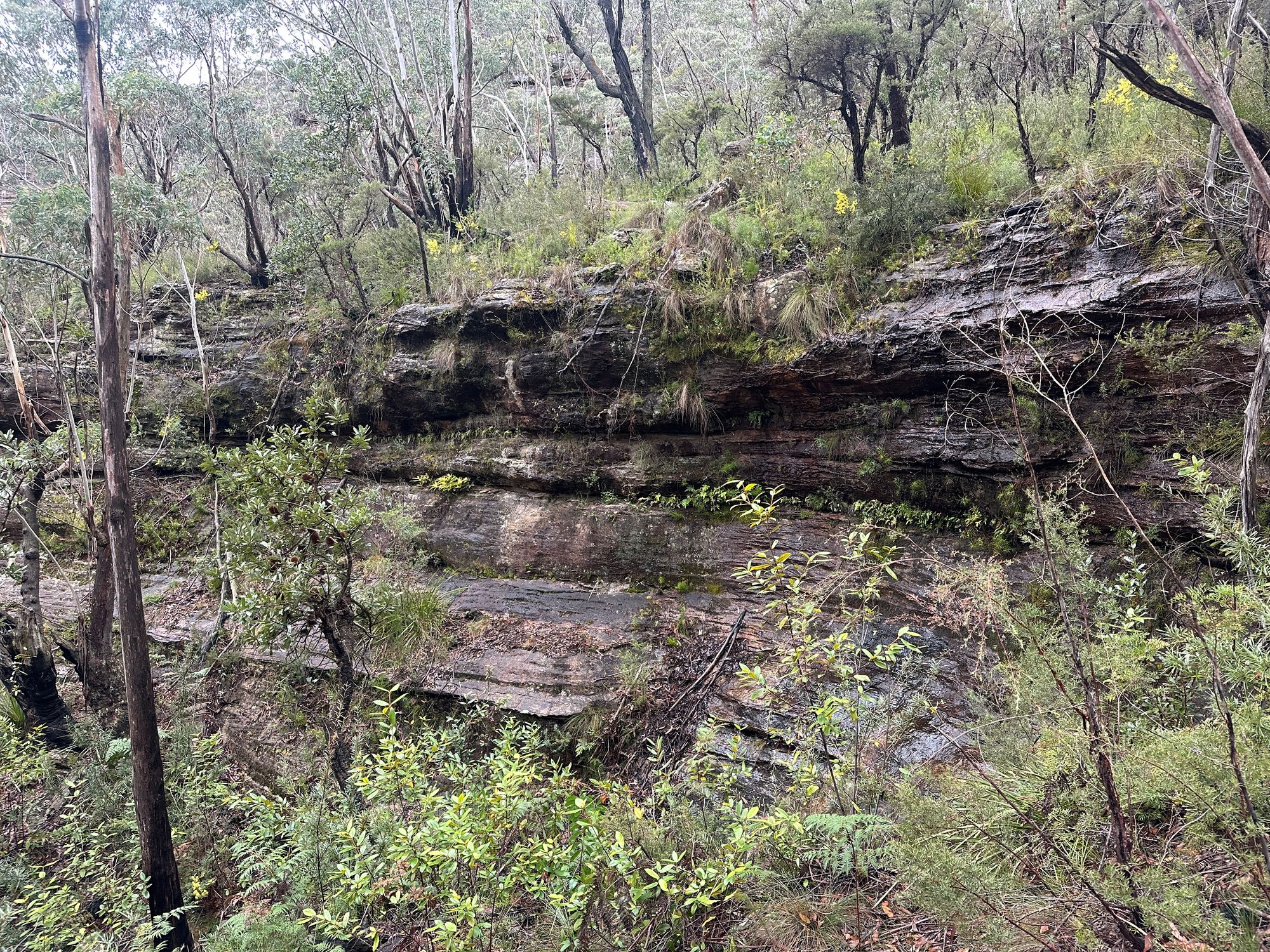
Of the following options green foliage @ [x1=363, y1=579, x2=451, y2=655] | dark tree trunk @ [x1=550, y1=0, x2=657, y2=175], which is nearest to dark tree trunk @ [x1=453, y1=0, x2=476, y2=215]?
dark tree trunk @ [x1=550, y1=0, x2=657, y2=175]

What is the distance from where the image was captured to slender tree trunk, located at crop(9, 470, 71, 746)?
722 cm

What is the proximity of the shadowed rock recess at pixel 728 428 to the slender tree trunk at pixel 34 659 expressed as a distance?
4242 millimetres

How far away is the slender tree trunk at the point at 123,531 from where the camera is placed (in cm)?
545

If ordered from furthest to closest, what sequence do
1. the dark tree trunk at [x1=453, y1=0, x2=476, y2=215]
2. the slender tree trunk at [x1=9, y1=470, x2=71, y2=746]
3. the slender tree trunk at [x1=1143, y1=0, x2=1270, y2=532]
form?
the dark tree trunk at [x1=453, y1=0, x2=476, y2=215], the slender tree trunk at [x1=9, y1=470, x2=71, y2=746], the slender tree trunk at [x1=1143, y1=0, x2=1270, y2=532]

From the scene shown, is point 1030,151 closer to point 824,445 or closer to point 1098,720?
point 824,445

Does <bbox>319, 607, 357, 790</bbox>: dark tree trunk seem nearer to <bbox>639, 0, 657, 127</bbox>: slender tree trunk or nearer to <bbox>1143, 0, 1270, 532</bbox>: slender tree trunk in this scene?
<bbox>1143, 0, 1270, 532</bbox>: slender tree trunk

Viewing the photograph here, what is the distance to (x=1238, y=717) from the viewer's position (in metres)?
1.87

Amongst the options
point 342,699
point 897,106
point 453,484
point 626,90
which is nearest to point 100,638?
point 342,699

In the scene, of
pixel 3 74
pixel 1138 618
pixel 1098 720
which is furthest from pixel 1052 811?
pixel 3 74

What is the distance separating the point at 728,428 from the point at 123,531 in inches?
253

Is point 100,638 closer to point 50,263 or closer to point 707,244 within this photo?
point 50,263

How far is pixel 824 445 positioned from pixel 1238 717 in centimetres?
578

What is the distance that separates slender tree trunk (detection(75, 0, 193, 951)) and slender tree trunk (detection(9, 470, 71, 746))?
2868mm

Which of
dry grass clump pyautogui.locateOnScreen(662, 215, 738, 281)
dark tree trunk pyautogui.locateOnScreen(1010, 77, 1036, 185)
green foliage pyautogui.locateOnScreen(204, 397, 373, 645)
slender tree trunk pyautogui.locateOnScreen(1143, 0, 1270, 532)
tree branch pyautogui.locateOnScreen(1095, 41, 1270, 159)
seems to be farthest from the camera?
dry grass clump pyautogui.locateOnScreen(662, 215, 738, 281)
